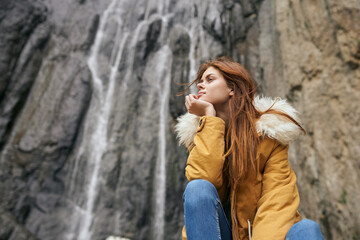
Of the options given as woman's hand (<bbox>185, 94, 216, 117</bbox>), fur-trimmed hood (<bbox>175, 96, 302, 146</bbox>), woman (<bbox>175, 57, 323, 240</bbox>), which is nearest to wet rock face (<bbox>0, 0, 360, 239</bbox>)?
fur-trimmed hood (<bbox>175, 96, 302, 146</bbox>)

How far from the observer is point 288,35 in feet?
17.0

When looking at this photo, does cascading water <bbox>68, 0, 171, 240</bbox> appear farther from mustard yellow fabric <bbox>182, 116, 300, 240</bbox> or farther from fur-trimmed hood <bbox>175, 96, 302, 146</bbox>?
mustard yellow fabric <bbox>182, 116, 300, 240</bbox>

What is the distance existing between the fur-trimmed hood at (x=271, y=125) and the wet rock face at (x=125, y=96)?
2.39m

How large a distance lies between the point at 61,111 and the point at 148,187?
353 cm

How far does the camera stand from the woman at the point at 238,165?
138 cm

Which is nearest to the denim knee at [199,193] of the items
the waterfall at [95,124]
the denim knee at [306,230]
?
the denim knee at [306,230]

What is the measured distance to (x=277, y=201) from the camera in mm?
1450

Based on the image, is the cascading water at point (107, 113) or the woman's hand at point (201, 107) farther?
the cascading water at point (107, 113)

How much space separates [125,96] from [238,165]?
6.70m

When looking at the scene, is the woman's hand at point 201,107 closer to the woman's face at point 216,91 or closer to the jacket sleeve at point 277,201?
the woman's face at point 216,91

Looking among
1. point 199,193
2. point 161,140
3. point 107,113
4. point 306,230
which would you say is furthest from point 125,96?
point 306,230

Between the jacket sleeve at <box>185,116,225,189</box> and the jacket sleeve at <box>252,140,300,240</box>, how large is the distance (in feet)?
0.92

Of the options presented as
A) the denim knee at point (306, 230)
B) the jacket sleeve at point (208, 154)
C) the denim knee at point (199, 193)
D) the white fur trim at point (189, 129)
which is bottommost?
the denim knee at point (306, 230)

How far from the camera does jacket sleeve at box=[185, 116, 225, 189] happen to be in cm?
153
